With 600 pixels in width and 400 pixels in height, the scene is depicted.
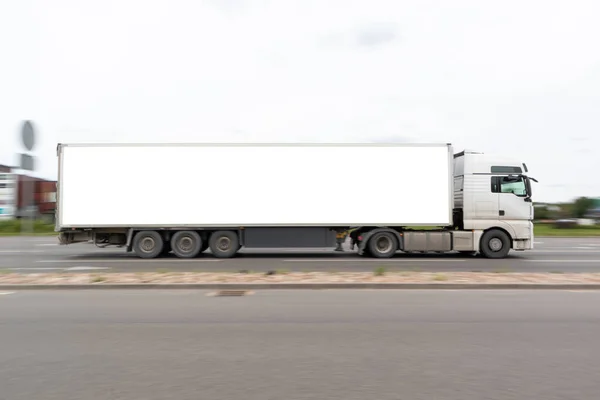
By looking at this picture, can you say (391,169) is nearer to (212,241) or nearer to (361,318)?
(212,241)

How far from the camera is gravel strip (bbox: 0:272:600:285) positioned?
9961 mm

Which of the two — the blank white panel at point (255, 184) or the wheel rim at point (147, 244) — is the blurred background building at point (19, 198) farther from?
the wheel rim at point (147, 244)

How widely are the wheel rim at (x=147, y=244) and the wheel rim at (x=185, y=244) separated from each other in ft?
2.82

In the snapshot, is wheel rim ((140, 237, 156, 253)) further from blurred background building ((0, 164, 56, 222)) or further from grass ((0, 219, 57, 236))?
blurred background building ((0, 164, 56, 222))

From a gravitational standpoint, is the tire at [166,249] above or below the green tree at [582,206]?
below

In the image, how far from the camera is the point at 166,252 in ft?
55.5

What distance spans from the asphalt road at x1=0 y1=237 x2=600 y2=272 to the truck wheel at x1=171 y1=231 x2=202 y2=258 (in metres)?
0.34

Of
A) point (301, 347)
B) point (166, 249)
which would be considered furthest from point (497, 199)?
point (301, 347)

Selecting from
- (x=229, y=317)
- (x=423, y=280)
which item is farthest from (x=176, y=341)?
(x=423, y=280)

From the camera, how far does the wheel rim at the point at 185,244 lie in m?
16.1

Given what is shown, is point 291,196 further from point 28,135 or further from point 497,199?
point 28,135

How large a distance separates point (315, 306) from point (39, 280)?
613 cm

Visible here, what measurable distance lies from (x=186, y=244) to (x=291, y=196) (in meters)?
3.85

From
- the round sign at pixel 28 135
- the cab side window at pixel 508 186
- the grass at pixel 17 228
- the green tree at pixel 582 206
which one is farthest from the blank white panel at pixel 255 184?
the green tree at pixel 582 206
